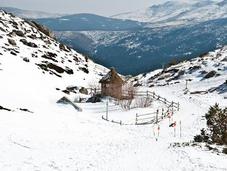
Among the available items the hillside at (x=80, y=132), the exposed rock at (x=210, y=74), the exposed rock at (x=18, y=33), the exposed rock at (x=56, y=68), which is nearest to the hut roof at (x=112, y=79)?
the hillside at (x=80, y=132)

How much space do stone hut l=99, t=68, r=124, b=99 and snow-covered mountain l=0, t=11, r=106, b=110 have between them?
8.01 meters

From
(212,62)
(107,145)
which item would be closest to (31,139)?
(107,145)

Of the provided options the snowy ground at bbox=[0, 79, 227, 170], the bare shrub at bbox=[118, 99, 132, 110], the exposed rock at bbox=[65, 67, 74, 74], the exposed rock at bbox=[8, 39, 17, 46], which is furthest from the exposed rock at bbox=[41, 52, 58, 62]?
the snowy ground at bbox=[0, 79, 227, 170]

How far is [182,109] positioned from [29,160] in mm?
47308

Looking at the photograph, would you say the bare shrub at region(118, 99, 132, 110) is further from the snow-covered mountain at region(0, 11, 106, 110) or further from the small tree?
A: the small tree

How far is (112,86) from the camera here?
77000 millimetres

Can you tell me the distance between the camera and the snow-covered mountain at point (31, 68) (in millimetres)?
74188

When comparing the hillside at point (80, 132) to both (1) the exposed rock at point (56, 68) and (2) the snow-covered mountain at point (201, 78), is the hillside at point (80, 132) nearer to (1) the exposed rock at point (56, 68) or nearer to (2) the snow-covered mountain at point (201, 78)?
(2) the snow-covered mountain at point (201, 78)

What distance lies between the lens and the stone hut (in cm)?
7606

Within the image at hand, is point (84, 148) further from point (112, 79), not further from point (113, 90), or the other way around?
point (112, 79)

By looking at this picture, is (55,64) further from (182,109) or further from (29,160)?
(29,160)

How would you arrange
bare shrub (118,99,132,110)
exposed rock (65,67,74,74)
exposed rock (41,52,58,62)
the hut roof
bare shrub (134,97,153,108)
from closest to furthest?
1. bare shrub (118,99,132,110)
2. bare shrub (134,97,153,108)
3. the hut roof
4. exposed rock (65,67,74,74)
5. exposed rock (41,52,58,62)

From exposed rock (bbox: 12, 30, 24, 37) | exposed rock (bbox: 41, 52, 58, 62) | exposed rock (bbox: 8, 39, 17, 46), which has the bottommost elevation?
exposed rock (bbox: 41, 52, 58, 62)

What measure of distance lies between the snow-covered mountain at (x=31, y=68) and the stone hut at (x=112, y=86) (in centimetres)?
801
